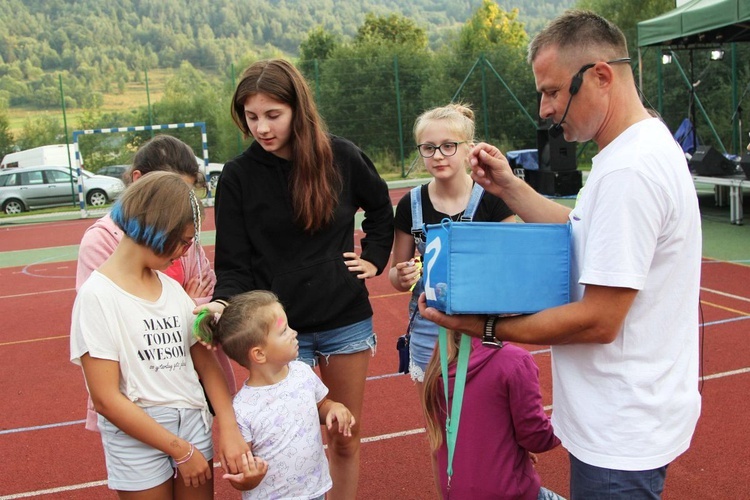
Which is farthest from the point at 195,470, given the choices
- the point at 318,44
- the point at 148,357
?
the point at 318,44

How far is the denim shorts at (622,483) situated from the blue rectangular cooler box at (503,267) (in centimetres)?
43

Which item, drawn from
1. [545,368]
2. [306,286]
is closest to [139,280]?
[306,286]

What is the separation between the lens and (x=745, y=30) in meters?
14.4

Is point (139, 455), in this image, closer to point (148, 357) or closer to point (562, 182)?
point (148, 357)

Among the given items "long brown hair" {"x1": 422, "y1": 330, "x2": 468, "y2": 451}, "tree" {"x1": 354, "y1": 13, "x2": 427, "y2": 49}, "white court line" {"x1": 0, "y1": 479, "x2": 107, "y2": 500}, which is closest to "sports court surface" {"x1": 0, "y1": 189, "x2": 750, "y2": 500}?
"white court line" {"x1": 0, "y1": 479, "x2": 107, "y2": 500}

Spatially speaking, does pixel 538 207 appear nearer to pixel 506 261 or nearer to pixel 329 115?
pixel 506 261

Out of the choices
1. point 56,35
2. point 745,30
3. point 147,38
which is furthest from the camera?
point 147,38

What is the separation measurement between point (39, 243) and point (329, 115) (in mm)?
10492

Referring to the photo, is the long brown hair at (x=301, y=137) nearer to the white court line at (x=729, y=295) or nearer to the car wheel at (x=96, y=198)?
the white court line at (x=729, y=295)

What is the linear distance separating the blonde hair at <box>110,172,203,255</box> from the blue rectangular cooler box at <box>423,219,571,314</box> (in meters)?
0.90

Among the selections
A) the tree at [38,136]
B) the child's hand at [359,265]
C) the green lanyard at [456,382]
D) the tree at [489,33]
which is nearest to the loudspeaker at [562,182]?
the tree at [489,33]

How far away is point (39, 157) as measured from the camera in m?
27.9

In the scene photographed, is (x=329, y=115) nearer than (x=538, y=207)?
No

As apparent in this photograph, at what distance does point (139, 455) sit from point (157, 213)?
75cm
